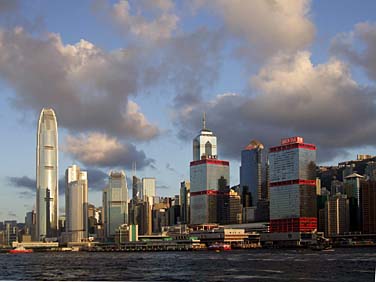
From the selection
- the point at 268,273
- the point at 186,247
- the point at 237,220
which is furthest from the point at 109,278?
the point at 237,220

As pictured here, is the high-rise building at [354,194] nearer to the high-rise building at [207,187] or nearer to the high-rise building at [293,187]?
the high-rise building at [293,187]

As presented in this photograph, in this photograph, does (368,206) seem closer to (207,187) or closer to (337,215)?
(337,215)

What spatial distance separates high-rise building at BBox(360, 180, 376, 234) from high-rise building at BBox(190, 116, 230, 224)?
30.0 meters

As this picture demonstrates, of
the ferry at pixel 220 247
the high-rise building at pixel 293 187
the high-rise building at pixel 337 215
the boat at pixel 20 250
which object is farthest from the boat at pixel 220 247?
the boat at pixel 20 250

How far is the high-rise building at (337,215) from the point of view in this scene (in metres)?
118

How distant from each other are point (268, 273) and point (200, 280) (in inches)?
181

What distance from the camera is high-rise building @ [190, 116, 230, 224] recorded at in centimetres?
13925

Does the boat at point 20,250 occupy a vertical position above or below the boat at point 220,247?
below

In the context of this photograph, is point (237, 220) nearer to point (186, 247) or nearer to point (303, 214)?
point (303, 214)

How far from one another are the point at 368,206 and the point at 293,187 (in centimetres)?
1249

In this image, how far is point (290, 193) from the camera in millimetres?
119875

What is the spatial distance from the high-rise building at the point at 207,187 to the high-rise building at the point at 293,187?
17725 millimetres

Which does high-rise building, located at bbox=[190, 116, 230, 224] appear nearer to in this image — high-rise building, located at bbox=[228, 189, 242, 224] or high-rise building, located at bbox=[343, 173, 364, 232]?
high-rise building, located at bbox=[228, 189, 242, 224]

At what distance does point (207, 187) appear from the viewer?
5541 inches
